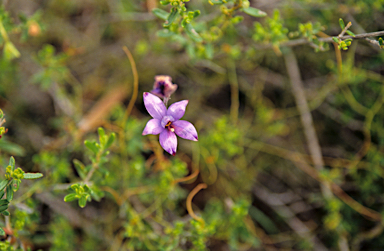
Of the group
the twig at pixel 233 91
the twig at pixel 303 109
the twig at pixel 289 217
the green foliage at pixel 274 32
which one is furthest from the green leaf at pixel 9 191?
the twig at pixel 303 109

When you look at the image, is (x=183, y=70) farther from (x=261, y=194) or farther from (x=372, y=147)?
(x=372, y=147)

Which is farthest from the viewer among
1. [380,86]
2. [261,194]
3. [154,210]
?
[261,194]

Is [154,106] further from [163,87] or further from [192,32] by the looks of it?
[192,32]

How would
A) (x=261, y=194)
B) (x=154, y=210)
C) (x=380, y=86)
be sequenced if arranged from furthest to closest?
(x=261, y=194), (x=380, y=86), (x=154, y=210)

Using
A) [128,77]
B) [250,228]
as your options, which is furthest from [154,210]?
[128,77]

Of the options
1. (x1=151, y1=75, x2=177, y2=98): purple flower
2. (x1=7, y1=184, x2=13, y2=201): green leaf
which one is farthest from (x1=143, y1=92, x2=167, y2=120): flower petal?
(x1=7, y1=184, x2=13, y2=201): green leaf

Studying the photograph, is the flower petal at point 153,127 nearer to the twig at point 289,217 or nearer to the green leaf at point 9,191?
the green leaf at point 9,191

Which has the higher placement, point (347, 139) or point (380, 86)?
point (380, 86)
